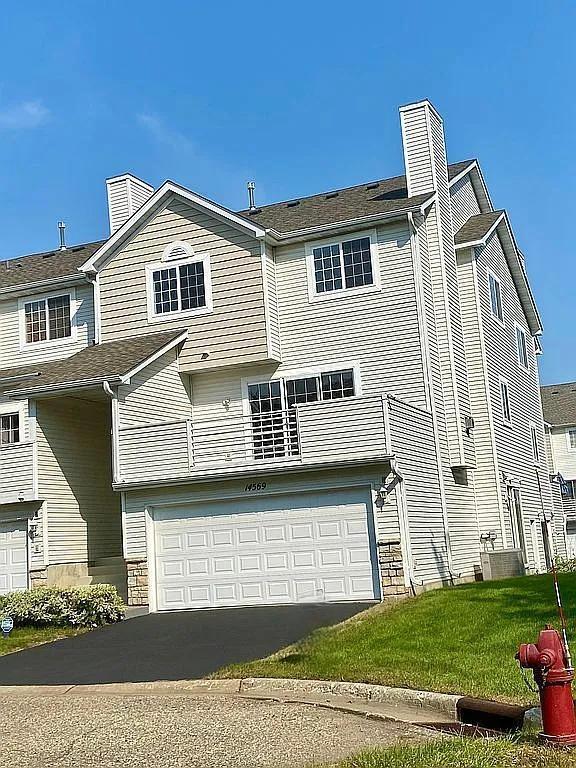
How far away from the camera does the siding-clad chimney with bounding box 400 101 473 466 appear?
22.7 meters

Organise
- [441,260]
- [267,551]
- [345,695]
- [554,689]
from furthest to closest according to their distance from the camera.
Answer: [441,260] → [267,551] → [345,695] → [554,689]

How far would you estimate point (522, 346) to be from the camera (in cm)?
3044

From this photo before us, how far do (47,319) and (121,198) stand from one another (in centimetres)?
420

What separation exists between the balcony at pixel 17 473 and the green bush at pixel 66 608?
297 centimetres

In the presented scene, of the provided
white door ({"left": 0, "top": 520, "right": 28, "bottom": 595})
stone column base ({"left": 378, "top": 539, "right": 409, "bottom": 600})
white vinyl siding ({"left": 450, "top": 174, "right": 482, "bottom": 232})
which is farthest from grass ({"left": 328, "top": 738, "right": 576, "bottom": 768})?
white vinyl siding ({"left": 450, "top": 174, "right": 482, "bottom": 232})

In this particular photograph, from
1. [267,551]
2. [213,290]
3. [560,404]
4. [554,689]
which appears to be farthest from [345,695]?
[560,404]

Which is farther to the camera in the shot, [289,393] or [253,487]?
[289,393]

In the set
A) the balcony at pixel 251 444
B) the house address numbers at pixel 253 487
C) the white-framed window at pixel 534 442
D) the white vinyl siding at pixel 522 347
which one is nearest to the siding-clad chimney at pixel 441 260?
the balcony at pixel 251 444

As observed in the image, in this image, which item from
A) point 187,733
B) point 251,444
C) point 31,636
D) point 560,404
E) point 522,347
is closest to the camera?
point 187,733

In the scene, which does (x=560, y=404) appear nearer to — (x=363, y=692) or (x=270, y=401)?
(x=270, y=401)

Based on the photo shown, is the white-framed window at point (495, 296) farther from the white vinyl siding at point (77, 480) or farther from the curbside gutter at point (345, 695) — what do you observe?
the curbside gutter at point (345, 695)

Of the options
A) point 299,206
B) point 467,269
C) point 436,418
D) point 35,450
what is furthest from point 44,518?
point 467,269

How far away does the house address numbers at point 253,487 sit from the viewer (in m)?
19.2

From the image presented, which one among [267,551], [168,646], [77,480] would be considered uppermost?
[77,480]
